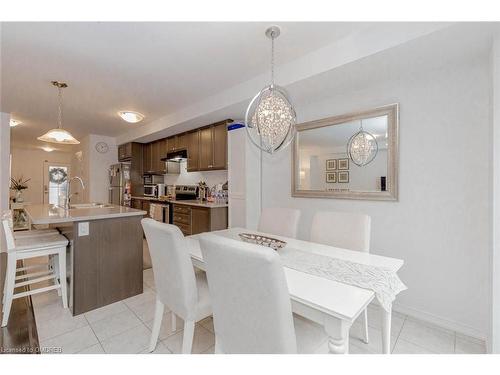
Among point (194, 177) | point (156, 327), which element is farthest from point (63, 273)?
point (194, 177)

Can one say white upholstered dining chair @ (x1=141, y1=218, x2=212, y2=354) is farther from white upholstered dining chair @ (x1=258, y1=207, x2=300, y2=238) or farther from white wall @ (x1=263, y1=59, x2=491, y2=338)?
white wall @ (x1=263, y1=59, x2=491, y2=338)

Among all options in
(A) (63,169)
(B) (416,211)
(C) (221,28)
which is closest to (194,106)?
(C) (221,28)

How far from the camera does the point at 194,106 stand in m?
3.36

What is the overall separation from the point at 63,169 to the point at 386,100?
31.9ft

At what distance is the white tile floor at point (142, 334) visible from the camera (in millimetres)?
1603

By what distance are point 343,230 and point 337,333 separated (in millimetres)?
1038

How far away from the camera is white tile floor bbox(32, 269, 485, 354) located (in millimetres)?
1603

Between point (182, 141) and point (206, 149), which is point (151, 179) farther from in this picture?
point (206, 149)

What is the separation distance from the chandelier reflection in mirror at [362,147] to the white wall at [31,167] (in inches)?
370

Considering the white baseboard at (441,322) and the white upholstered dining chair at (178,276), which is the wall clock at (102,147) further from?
the white baseboard at (441,322)

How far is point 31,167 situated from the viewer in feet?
24.4

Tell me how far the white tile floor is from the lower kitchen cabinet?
1472 millimetres
